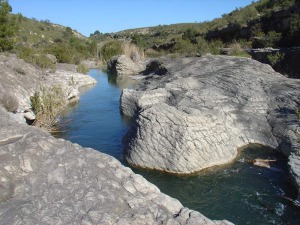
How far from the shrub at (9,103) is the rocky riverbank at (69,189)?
910cm

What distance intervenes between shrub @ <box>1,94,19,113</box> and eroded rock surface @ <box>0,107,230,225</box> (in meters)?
9.46

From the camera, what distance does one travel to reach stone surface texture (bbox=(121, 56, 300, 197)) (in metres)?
13.9

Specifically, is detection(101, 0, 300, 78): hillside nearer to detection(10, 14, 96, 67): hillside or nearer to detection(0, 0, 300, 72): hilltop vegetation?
detection(0, 0, 300, 72): hilltop vegetation

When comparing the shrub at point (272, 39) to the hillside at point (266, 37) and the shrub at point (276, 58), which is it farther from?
the shrub at point (276, 58)

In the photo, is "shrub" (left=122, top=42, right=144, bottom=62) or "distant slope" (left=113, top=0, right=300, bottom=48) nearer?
"distant slope" (left=113, top=0, right=300, bottom=48)

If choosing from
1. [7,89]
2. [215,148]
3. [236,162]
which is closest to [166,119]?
[215,148]

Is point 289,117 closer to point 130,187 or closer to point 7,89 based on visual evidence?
point 130,187

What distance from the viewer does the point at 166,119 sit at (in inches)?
564

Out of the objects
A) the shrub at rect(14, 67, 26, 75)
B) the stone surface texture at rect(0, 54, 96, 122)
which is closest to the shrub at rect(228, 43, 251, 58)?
the stone surface texture at rect(0, 54, 96, 122)

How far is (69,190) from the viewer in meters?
7.81

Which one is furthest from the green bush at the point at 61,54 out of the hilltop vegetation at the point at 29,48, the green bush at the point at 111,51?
the green bush at the point at 111,51

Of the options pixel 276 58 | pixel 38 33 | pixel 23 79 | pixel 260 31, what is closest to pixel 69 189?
pixel 23 79

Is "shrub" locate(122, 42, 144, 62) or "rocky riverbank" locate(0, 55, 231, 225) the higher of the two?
"shrub" locate(122, 42, 144, 62)

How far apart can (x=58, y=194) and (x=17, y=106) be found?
12.6m
